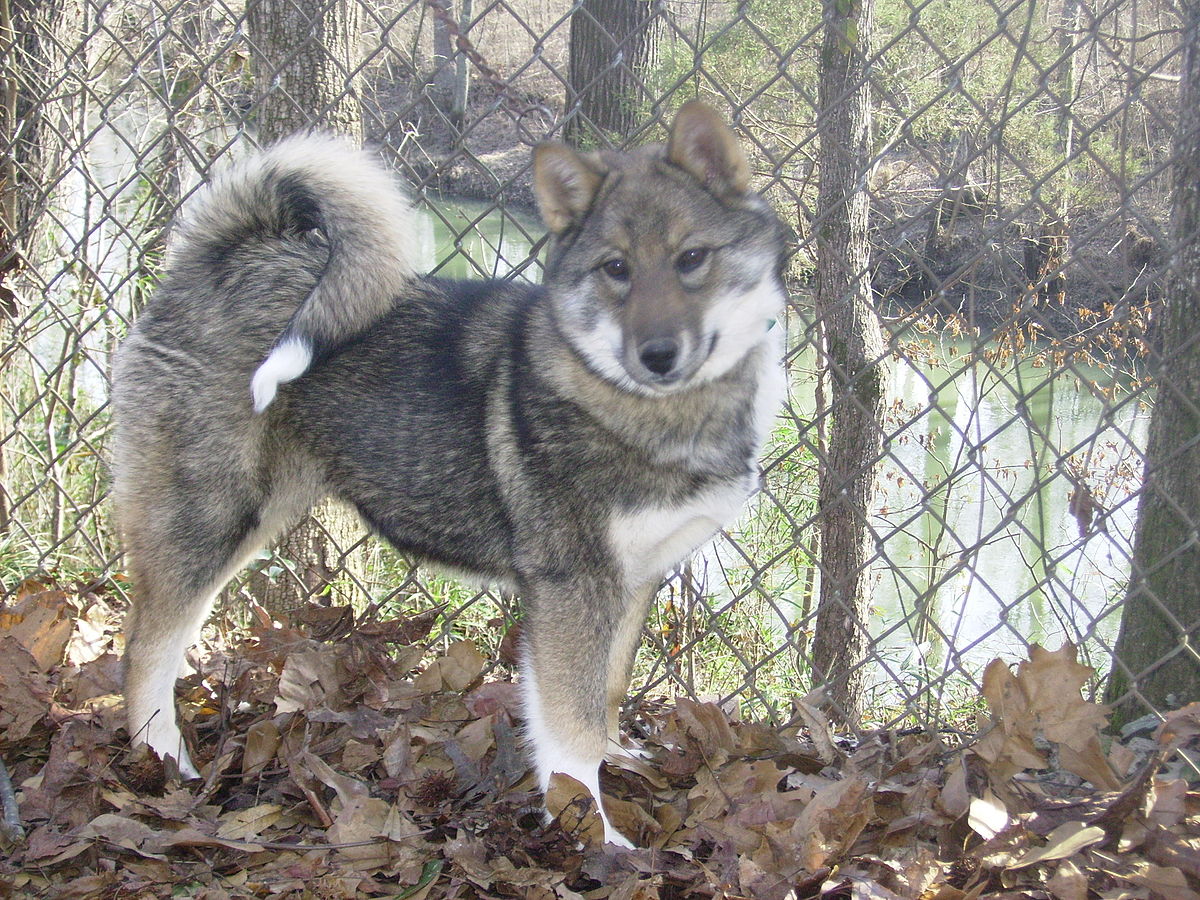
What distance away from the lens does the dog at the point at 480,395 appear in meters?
2.47

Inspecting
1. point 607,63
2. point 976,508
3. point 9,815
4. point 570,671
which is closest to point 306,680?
point 9,815

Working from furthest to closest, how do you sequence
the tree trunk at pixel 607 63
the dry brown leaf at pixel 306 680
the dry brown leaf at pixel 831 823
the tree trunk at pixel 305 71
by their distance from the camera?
1. the tree trunk at pixel 607 63
2. the tree trunk at pixel 305 71
3. the dry brown leaf at pixel 306 680
4. the dry brown leaf at pixel 831 823

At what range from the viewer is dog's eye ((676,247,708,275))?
2436 millimetres

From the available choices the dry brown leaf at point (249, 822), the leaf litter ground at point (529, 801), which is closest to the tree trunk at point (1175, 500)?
the leaf litter ground at point (529, 801)

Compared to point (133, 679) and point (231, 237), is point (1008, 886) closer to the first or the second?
point (133, 679)

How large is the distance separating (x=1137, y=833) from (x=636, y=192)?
5.82 ft

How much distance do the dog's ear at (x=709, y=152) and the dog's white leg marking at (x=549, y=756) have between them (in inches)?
48.5

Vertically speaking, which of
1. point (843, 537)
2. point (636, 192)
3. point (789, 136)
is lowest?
point (636, 192)

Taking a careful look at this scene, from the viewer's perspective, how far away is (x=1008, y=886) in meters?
2.10

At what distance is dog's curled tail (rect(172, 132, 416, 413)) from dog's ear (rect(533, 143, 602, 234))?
17.6 inches

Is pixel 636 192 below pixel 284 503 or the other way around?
the other way around

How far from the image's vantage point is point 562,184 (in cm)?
257

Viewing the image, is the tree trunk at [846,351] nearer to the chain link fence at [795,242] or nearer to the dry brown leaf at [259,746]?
the chain link fence at [795,242]

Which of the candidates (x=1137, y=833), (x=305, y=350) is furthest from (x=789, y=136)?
(x=1137, y=833)
